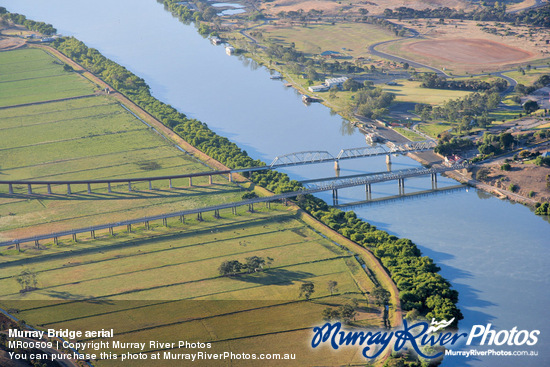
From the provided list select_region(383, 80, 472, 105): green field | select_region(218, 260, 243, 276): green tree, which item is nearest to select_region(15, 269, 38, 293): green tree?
select_region(218, 260, 243, 276): green tree

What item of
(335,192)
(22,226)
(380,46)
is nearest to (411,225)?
(335,192)

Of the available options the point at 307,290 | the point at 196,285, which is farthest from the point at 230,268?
the point at 307,290

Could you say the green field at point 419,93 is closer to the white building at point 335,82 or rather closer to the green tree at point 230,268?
the white building at point 335,82

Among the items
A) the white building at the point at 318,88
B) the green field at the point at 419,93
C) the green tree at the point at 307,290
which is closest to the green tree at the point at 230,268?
the green tree at the point at 307,290

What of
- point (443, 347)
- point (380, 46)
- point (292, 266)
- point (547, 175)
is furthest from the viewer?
point (380, 46)

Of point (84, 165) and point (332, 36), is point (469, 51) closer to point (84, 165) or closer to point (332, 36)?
point (332, 36)

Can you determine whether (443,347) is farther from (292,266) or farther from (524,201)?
(524,201)
